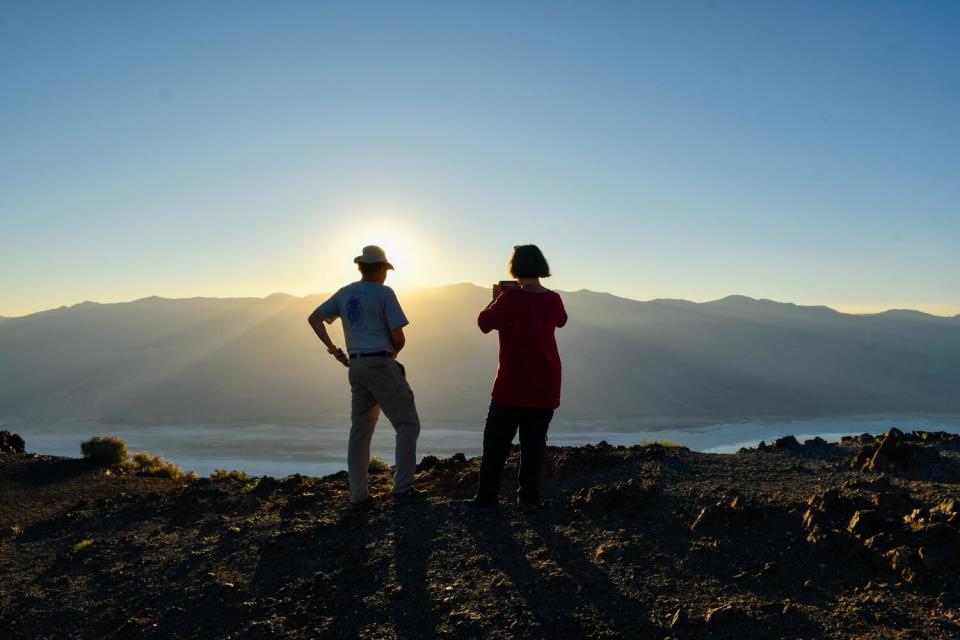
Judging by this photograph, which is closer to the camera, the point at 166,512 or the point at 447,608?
the point at 447,608

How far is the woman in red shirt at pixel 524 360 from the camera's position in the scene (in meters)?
5.77

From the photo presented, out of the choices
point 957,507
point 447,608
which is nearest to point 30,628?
point 447,608

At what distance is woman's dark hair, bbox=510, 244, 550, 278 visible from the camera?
5871 millimetres

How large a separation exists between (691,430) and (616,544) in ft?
530

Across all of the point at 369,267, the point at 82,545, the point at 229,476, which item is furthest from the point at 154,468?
the point at 369,267

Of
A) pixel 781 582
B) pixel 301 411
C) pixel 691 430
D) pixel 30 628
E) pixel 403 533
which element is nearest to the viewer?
pixel 781 582

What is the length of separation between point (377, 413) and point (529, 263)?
83.2 inches

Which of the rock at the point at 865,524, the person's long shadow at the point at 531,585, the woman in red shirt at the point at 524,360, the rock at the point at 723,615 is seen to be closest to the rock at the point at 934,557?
the rock at the point at 865,524

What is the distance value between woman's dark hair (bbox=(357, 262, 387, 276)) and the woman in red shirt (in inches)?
45.8

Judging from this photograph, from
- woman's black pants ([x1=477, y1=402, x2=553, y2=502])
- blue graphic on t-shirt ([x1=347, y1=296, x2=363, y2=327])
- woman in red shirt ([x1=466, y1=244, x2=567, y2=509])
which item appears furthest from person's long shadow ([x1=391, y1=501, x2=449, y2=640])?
blue graphic on t-shirt ([x1=347, y1=296, x2=363, y2=327])

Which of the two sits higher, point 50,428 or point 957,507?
point 957,507

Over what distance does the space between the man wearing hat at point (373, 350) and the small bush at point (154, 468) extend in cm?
630

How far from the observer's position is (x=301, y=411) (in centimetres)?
17162

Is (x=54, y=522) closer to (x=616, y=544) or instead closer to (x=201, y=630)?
(x=201, y=630)
